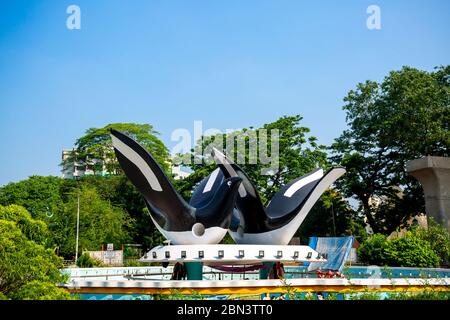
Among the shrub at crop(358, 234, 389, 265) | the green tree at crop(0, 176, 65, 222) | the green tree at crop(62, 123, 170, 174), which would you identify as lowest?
the shrub at crop(358, 234, 389, 265)

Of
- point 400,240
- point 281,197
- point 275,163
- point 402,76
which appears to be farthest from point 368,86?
point 281,197

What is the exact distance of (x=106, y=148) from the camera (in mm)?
51469

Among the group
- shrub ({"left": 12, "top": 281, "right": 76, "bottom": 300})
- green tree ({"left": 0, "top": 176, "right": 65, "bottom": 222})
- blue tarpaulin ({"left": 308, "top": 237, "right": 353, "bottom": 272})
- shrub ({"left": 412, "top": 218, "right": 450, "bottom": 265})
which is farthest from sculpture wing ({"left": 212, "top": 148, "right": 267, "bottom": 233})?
green tree ({"left": 0, "top": 176, "right": 65, "bottom": 222})

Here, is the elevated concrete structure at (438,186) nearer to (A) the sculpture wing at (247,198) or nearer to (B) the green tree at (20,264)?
(A) the sculpture wing at (247,198)

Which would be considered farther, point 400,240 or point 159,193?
point 400,240

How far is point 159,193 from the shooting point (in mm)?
14609

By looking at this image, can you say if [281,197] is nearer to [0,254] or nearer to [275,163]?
[0,254]

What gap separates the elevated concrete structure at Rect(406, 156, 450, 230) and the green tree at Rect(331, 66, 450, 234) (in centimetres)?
834

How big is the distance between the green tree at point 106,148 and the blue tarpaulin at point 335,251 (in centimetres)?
2936

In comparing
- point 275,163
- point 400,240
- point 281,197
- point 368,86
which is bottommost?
point 400,240

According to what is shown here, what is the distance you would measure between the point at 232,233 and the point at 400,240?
9.48m

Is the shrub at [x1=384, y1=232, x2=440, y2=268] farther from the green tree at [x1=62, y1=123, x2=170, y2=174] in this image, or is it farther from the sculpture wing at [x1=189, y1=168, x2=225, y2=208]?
the green tree at [x1=62, y1=123, x2=170, y2=174]

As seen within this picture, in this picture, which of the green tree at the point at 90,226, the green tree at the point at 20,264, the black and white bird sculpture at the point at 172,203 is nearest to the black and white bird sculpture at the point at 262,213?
the black and white bird sculpture at the point at 172,203

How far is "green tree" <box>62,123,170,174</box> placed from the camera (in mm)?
50844
